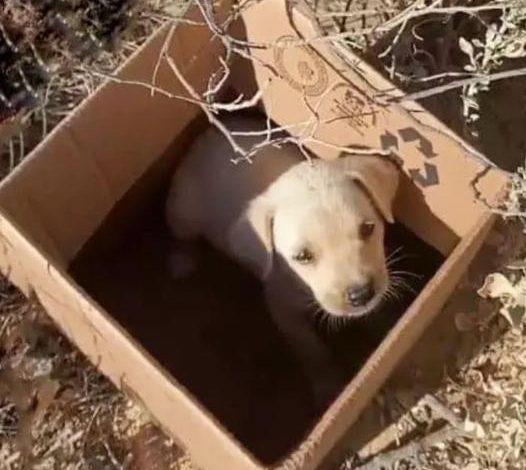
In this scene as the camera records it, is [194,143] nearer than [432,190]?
No

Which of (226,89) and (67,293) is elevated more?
(67,293)

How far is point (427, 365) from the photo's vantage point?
252 centimetres

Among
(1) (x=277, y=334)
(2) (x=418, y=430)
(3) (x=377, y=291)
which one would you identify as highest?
(3) (x=377, y=291)

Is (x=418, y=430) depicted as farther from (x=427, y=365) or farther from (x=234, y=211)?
(x=234, y=211)

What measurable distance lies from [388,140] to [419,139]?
4.0 inches

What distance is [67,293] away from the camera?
204cm

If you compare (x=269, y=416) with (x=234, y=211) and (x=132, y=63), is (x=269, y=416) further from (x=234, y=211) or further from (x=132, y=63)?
(x=132, y=63)

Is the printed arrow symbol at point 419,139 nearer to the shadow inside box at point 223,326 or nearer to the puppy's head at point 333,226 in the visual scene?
the puppy's head at point 333,226

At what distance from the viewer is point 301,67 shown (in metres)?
2.38

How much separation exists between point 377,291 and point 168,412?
46 centimetres

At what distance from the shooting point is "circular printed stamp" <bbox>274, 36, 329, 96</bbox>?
2301 millimetres

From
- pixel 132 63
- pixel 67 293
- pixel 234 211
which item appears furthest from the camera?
pixel 234 211

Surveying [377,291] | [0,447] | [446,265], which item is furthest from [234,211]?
[0,447]

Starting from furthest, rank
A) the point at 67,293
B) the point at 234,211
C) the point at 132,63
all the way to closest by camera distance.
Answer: the point at 234,211 < the point at 132,63 < the point at 67,293
